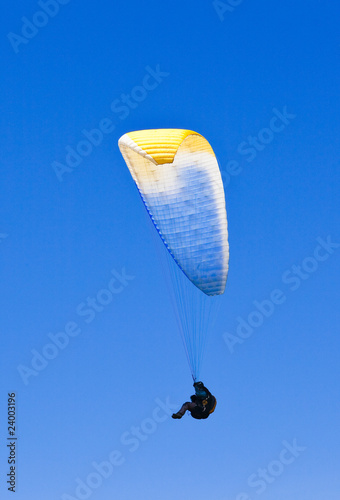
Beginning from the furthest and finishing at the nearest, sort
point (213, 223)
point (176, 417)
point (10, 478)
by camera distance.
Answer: point (10, 478), point (213, 223), point (176, 417)

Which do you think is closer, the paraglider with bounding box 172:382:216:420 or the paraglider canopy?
the paraglider with bounding box 172:382:216:420

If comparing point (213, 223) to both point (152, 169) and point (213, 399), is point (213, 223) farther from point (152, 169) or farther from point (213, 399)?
point (213, 399)

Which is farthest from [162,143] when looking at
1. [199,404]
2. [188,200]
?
[199,404]

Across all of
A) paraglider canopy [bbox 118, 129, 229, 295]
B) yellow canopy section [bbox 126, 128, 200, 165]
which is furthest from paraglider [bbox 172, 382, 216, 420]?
yellow canopy section [bbox 126, 128, 200, 165]

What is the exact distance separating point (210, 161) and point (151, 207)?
240 cm

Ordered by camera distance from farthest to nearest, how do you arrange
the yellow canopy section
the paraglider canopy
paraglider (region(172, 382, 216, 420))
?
the paraglider canopy → the yellow canopy section → paraglider (region(172, 382, 216, 420))

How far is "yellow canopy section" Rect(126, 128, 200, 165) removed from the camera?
3472 cm

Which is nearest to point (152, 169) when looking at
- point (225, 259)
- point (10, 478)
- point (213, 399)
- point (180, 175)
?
point (180, 175)

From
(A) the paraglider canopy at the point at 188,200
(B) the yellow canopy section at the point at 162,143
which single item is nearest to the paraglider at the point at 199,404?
(A) the paraglider canopy at the point at 188,200

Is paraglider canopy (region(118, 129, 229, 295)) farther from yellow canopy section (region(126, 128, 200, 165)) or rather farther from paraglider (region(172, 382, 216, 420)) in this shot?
Result: paraglider (region(172, 382, 216, 420))

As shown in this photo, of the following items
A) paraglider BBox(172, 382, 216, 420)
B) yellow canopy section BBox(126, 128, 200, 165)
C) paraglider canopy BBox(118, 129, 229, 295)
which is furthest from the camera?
paraglider canopy BBox(118, 129, 229, 295)

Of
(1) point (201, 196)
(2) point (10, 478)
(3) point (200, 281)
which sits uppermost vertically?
(1) point (201, 196)

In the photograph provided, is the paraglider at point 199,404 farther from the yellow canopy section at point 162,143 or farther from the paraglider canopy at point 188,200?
the yellow canopy section at point 162,143

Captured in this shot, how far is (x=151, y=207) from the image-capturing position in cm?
3541
